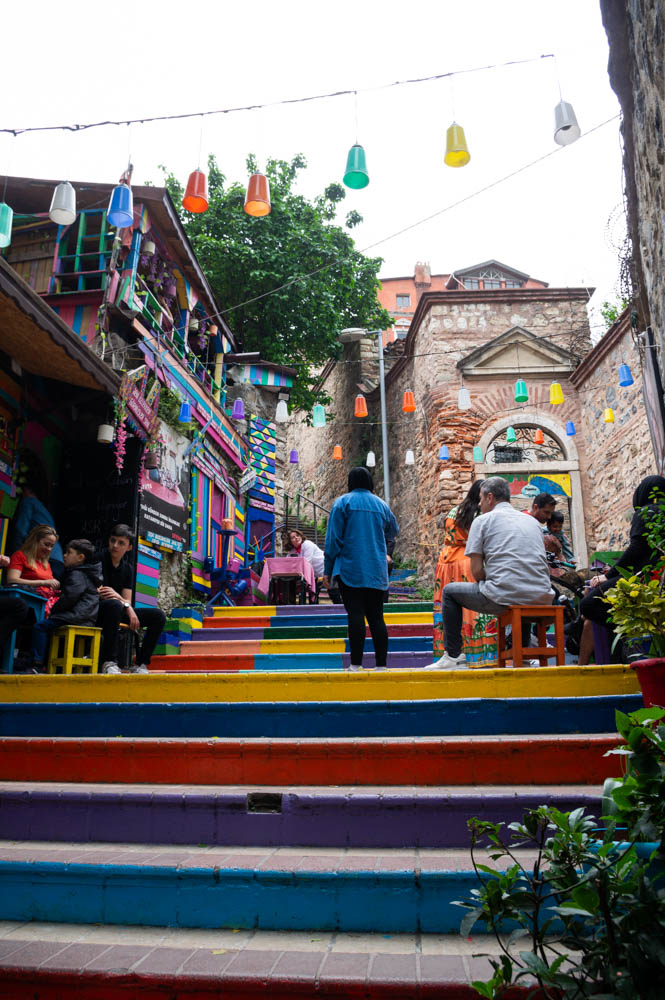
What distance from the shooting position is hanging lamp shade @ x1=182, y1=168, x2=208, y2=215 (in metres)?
5.99

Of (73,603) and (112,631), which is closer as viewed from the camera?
(73,603)

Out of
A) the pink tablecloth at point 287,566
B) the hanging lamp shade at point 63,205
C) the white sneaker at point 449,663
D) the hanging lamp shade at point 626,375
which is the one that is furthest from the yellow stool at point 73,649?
the hanging lamp shade at point 626,375

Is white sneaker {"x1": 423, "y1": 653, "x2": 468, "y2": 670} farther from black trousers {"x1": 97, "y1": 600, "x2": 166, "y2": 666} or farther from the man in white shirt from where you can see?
black trousers {"x1": 97, "y1": 600, "x2": 166, "y2": 666}

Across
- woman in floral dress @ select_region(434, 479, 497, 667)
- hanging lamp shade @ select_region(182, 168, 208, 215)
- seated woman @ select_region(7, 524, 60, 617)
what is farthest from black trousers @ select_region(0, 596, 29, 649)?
hanging lamp shade @ select_region(182, 168, 208, 215)

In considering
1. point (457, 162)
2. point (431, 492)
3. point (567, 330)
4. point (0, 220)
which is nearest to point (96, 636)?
point (0, 220)

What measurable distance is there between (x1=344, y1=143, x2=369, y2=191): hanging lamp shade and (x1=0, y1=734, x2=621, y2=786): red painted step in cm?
437

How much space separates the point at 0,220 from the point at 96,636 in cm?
337

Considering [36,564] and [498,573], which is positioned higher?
[36,564]

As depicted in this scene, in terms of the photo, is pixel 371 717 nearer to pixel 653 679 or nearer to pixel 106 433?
pixel 653 679

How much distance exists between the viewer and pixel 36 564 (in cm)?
570

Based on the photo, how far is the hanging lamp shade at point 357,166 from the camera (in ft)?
18.6

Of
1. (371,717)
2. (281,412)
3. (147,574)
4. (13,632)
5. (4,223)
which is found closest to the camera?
(371,717)

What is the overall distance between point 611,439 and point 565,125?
8.23 meters

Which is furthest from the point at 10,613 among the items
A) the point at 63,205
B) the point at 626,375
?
the point at 626,375
